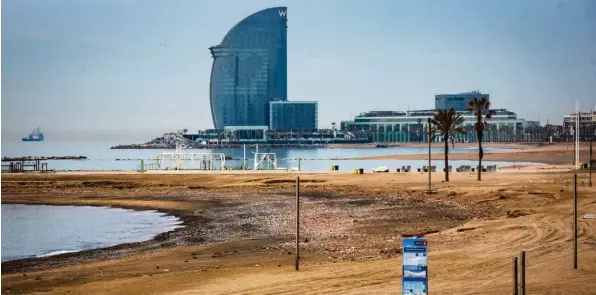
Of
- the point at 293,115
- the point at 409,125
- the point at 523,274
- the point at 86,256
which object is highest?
the point at 293,115

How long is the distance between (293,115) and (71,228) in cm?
17054

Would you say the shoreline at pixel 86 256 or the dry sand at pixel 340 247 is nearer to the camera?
the dry sand at pixel 340 247

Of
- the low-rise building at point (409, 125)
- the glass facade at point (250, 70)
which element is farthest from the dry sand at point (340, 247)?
the glass facade at point (250, 70)

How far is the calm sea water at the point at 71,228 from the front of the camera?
1822 cm

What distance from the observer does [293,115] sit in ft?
631

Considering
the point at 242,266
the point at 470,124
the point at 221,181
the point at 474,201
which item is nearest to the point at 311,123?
the point at 470,124

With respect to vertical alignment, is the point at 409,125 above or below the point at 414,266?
above

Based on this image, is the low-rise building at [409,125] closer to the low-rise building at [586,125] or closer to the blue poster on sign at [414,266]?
the low-rise building at [586,125]

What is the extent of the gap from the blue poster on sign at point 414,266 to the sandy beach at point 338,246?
2062 mm

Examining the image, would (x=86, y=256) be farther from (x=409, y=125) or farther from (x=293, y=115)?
(x=293, y=115)

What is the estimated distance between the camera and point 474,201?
85.5 ft

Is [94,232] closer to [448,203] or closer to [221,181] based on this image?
[448,203]

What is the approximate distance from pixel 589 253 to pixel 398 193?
17.4 meters

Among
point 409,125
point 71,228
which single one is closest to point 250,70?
point 409,125
